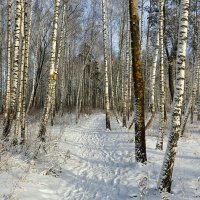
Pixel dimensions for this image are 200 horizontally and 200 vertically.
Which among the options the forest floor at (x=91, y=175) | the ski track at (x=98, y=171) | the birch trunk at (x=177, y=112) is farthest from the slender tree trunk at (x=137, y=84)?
the birch trunk at (x=177, y=112)

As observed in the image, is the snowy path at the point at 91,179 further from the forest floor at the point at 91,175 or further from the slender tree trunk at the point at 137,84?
the slender tree trunk at the point at 137,84

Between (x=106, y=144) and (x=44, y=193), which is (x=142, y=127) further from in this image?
(x=106, y=144)

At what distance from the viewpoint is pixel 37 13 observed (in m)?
24.6

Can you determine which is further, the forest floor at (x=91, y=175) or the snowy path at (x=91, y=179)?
the snowy path at (x=91, y=179)

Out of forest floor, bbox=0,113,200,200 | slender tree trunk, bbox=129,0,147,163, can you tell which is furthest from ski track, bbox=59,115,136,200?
slender tree trunk, bbox=129,0,147,163

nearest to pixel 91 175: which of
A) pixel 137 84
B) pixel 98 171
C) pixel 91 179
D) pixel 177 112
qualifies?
pixel 91 179

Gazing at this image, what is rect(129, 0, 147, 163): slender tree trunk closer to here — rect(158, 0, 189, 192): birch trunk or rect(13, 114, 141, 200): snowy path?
rect(13, 114, 141, 200): snowy path

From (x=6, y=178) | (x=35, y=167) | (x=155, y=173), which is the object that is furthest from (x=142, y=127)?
(x=6, y=178)

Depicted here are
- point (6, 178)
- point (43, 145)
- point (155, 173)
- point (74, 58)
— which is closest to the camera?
point (6, 178)

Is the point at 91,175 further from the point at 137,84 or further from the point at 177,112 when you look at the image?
the point at 177,112

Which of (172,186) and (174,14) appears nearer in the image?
Answer: (172,186)

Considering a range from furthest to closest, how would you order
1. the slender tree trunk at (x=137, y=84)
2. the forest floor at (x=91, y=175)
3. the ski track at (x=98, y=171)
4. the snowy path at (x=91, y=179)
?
the slender tree trunk at (x=137, y=84), the ski track at (x=98, y=171), the snowy path at (x=91, y=179), the forest floor at (x=91, y=175)

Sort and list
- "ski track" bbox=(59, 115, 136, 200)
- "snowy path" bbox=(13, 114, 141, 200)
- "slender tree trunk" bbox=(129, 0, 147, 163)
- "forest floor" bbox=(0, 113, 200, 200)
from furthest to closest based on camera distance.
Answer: "slender tree trunk" bbox=(129, 0, 147, 163) < "ski track" bbox=(59, 115, 136, 200) < "snowy path" bbox=(13, 114, 141, 200) < "forest floor" bbox=(0, 113, 200, 200)

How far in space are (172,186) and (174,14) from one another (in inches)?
655
